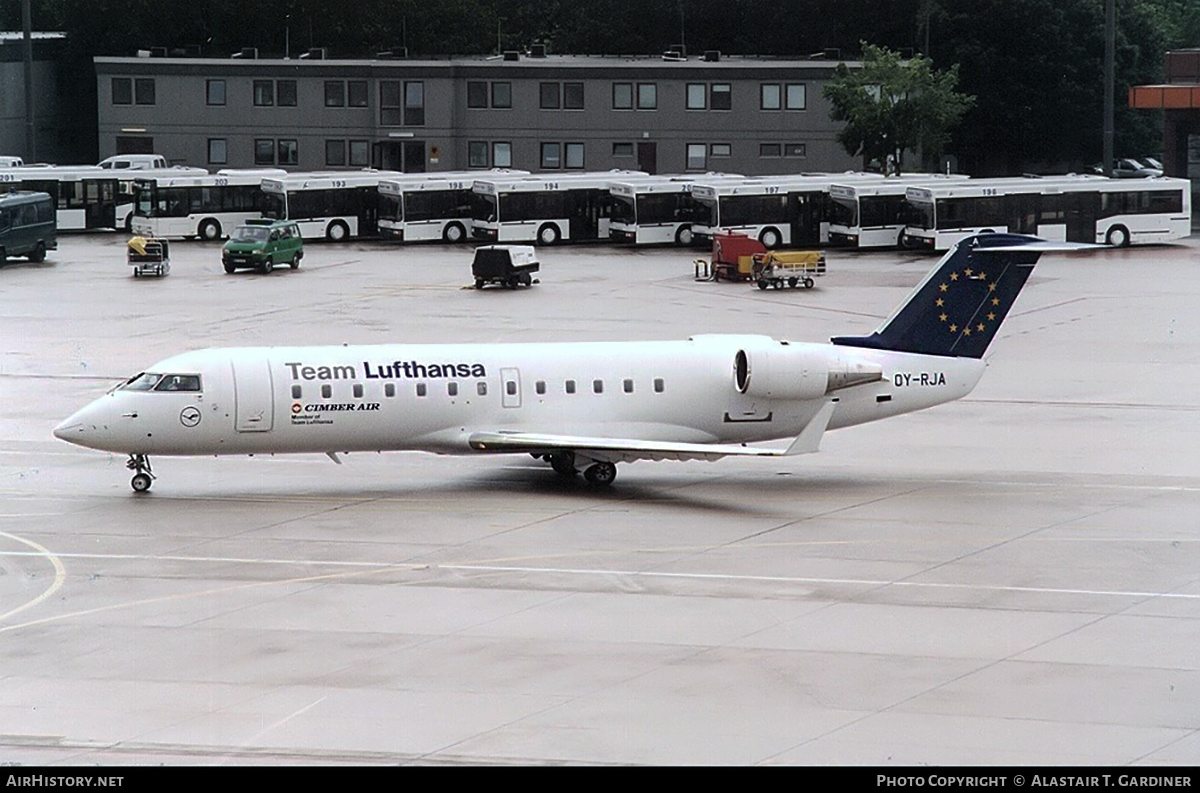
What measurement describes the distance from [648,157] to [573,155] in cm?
475

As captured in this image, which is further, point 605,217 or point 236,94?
point 236,94

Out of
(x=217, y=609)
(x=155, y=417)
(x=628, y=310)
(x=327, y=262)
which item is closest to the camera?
(x=217, y=609)

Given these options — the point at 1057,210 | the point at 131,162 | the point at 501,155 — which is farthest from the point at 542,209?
the point at 131,162

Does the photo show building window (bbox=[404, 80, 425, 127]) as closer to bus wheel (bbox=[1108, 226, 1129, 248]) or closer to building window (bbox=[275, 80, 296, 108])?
building window (bbox=[275, 80, 296, 108])

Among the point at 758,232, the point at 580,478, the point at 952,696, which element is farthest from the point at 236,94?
the point at 952,696

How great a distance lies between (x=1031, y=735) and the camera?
20.4 meters

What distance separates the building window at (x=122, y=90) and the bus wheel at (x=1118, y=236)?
62.4 m

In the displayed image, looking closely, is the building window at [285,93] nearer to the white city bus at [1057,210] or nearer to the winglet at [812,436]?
the white city bus at [1057,210]

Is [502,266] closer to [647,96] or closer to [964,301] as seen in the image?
[964,301]

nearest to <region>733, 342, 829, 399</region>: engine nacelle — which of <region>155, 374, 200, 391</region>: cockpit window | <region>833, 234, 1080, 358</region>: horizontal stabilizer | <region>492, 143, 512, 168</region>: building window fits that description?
<region>833, 234, 1080, 358</region>: horizontal stabilizer

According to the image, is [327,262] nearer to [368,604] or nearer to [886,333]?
[886,333]

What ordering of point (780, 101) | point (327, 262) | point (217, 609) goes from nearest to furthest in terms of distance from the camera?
point (217, 609) < point (327, 262) < point (780, 101)

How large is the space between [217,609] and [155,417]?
831 cm

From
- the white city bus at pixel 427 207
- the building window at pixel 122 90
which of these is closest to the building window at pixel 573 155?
the white city bus at pixel 427 207
